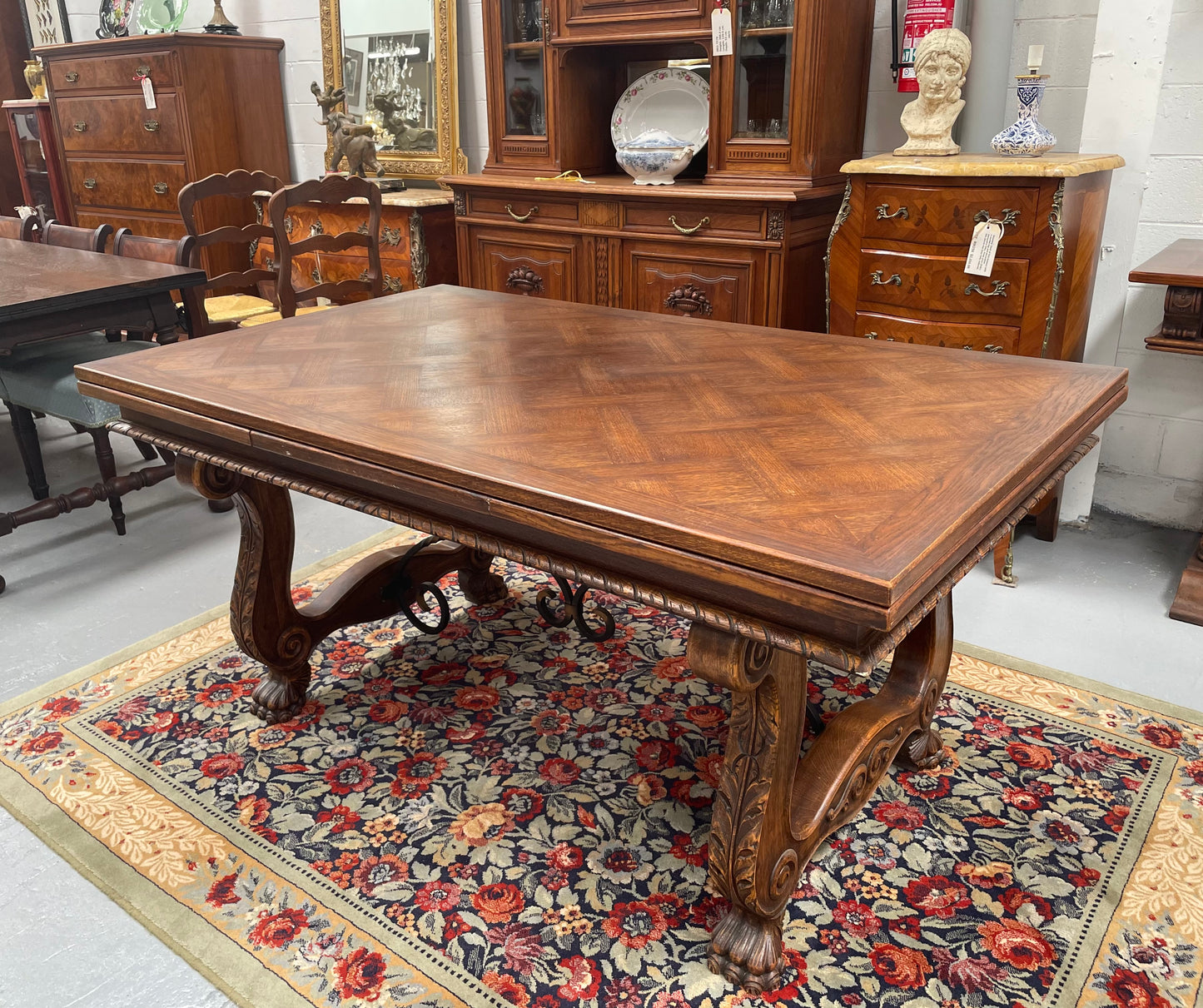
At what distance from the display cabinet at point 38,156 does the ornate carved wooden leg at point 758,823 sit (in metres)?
5.82

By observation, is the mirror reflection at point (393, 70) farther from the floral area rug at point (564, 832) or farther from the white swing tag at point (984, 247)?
the floral area rug at point (564, 832)

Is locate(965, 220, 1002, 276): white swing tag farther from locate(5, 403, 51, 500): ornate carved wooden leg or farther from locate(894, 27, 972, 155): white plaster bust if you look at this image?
locate(5, 403, 51, 500): ornate carved wooden leg

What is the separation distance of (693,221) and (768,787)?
2.30m

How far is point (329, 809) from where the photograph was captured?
74.6 inches

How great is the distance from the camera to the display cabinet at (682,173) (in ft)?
10.0

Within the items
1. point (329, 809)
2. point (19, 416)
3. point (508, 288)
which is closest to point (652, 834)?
point (329, 809)

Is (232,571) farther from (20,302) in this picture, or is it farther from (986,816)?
(986,816)

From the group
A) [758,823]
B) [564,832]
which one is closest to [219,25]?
[564,832]

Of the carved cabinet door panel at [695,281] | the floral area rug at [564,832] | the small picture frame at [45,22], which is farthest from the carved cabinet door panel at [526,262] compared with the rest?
the small picture frame at [45,22]

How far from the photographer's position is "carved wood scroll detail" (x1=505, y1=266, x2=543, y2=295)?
12.1ft

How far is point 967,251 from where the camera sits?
2.69 metres

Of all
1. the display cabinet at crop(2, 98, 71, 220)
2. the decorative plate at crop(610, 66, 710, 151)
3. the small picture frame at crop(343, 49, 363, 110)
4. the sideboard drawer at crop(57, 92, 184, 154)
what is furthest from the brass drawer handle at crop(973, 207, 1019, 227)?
the display cabinet at crop(2, 98, 71, 220)

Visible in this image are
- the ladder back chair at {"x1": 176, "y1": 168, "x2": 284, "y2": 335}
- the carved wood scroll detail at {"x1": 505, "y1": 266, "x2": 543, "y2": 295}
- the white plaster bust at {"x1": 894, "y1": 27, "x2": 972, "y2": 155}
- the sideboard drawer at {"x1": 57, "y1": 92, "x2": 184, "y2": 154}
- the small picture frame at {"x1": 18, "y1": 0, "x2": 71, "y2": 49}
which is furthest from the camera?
the small picture frame at {"x1": 18, "y1": 0, "x2": 71, "y2": 49}

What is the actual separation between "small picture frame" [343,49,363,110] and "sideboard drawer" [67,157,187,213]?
934mm
